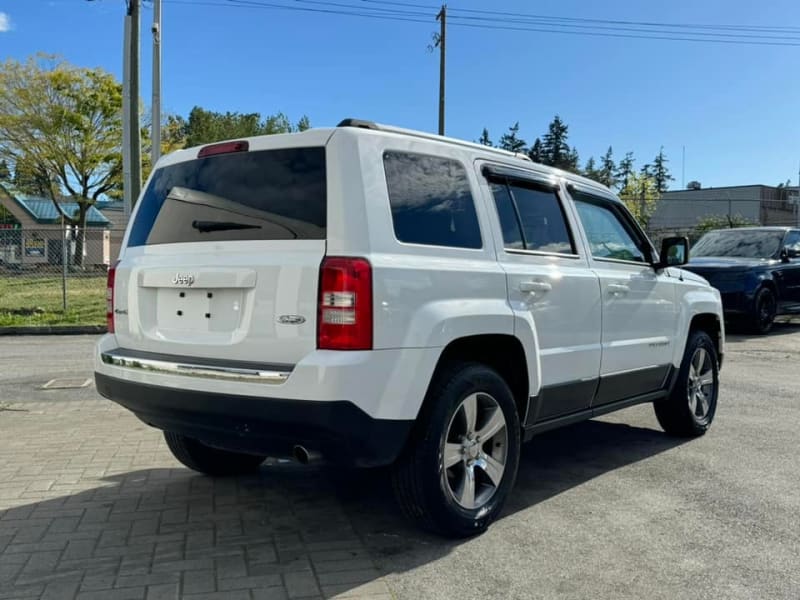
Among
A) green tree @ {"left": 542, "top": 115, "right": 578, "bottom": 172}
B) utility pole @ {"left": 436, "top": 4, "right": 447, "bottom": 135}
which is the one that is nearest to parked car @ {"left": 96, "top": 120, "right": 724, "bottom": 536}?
utility pole @ {"left": 436, "top": 4, "right": 447, "bottom": 135}

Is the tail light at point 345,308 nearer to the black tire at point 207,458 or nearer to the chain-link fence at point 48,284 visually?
the black tire at point 207,458

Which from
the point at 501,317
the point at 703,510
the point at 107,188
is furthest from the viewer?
the point at 107,188

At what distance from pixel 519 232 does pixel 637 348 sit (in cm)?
148

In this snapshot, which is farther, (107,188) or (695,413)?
(107,188)

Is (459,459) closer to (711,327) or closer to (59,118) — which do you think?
(711,327)

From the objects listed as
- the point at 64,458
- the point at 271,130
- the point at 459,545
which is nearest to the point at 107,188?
the point at 271,130

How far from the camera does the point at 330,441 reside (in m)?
3.18

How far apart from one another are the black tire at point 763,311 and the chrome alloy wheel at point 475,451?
10.6m

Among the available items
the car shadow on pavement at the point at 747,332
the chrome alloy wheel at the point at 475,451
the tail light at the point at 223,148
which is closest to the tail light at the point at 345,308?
the chrome alloy wheel at the point at 475,451

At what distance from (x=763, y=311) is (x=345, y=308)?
1211 centimetres

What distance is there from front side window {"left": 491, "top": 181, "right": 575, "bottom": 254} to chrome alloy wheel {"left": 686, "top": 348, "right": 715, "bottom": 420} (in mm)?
2022

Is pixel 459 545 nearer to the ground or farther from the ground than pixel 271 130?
Result: nearer to the ground

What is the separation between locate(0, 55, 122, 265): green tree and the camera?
35.4m

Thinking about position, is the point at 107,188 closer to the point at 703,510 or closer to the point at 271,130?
the point at 271,130
